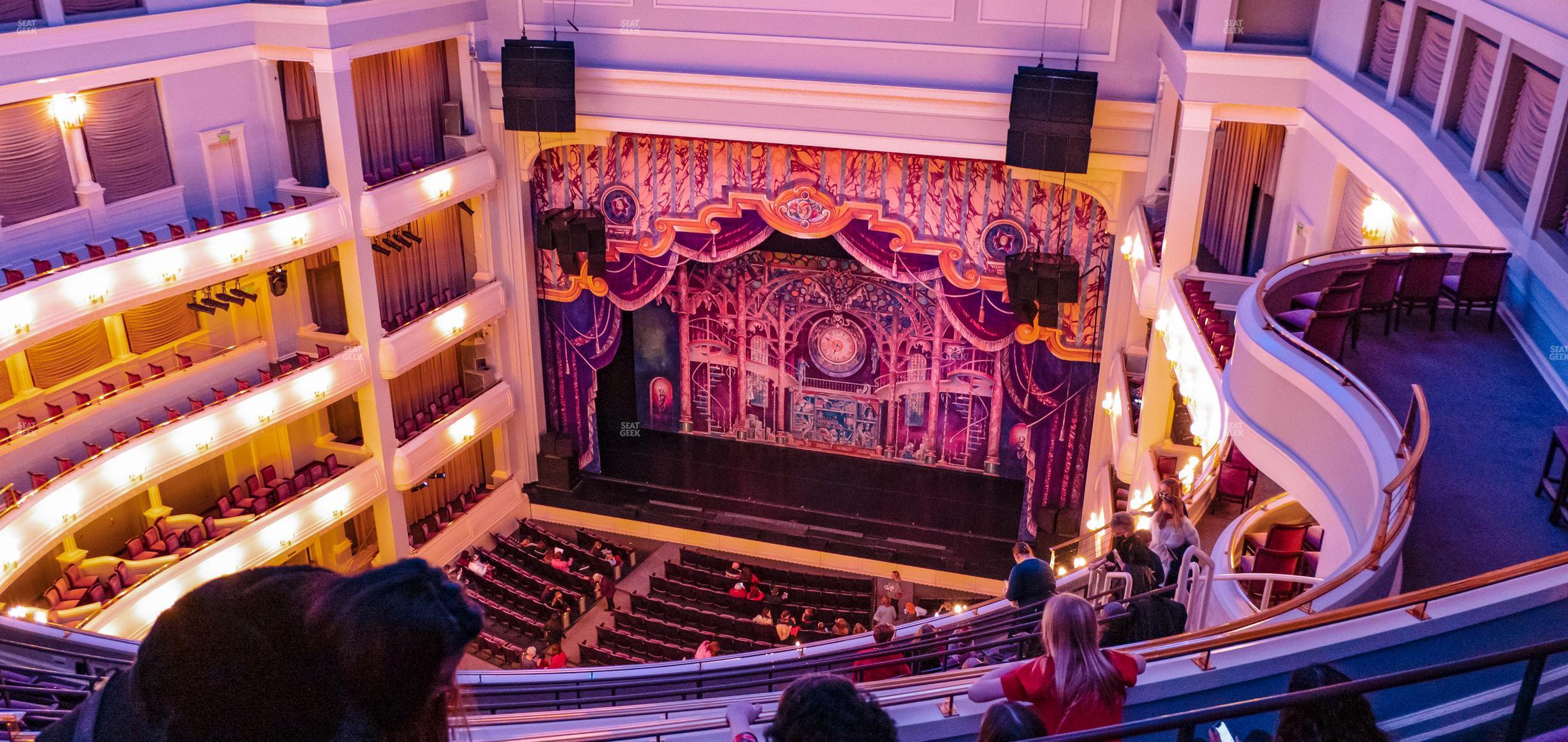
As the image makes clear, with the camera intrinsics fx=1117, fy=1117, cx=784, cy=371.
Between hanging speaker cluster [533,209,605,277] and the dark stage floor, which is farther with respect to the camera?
hanging speaker cluster [533,209,605,277]

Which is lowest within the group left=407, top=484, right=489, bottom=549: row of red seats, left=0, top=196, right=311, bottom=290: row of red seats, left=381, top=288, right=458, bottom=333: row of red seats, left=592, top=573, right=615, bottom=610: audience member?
left=592, top=573, right=615, bottom=610: audience member

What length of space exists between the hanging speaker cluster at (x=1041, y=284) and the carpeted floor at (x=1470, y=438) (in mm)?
6993

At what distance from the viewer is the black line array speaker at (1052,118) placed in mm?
12234

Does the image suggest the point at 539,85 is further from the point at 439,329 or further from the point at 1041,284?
the point at 1041,284

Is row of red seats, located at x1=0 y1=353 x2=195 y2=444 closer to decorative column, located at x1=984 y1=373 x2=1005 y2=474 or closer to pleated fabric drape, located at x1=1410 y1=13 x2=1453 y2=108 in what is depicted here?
decorative column, located at x1=984 y1=373 x2=1005 y2=474

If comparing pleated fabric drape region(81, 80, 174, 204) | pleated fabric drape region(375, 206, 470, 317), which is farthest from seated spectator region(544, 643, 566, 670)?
pleated fabric drape region(81, 80, 174, 204)

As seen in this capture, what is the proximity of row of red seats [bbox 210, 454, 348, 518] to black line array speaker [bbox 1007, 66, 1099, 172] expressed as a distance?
31.2ft

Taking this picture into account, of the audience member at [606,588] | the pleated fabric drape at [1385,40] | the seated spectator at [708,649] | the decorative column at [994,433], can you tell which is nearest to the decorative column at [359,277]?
the audience member at [606,588]

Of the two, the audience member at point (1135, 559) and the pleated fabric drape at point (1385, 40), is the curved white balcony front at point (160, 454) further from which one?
the pleated fabric drape at point (1385, 40)

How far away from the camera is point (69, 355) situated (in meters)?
12.2

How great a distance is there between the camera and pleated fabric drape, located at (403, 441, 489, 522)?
1627 centimetres

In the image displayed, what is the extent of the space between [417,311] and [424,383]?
52.8 inches

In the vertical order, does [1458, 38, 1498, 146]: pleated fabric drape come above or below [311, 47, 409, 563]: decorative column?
above

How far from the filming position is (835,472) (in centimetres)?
1727
